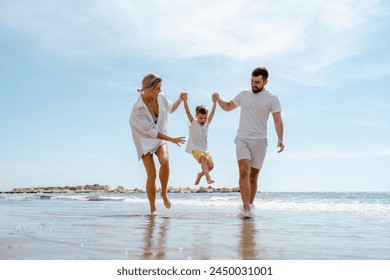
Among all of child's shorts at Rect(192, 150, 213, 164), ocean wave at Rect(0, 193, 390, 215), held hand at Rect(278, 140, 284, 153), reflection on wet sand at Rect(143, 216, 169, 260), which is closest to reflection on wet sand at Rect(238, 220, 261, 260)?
reflection on wet sand at Rect(143, 216, 169, 260)

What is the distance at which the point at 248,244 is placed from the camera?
4.25 meters

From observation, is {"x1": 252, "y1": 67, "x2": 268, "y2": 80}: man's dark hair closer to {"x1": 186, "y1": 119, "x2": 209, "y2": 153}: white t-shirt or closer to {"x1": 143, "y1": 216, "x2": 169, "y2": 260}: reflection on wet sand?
{"x1": 186, "y1": 119, "x2": 209, "y2": 153}: white t-shirt

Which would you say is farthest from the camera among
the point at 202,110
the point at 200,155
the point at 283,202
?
the point at 283,202

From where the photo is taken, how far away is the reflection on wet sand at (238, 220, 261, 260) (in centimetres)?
365

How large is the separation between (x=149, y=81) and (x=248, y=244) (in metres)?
3.96

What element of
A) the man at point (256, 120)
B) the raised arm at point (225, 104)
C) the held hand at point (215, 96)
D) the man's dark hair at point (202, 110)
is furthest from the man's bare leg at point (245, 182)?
the man's dark hair at point (202, 110)

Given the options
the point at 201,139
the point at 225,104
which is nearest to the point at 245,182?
the point at 225,104

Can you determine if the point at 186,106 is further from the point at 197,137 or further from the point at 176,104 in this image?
the point at 176,104

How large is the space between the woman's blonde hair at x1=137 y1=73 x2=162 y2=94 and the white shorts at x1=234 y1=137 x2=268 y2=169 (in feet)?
5.44

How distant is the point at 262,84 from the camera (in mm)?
7891

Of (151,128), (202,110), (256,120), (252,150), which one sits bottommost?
(252,150)

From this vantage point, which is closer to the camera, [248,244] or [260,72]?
[248,244]
